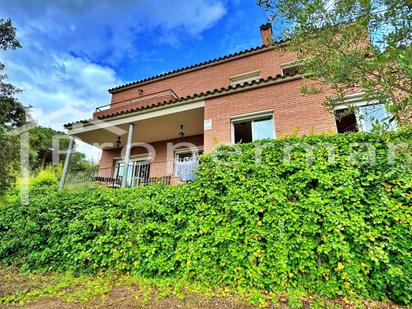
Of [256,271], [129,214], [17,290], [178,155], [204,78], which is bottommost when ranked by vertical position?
[17,290]

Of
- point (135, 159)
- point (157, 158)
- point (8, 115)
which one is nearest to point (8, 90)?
point (8, 115)

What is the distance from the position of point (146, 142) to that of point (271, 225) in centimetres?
922

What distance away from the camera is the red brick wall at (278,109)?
18.9ft

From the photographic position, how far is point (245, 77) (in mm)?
10969

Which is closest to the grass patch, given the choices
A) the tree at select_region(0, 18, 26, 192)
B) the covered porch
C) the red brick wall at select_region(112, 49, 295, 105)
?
the covered porch

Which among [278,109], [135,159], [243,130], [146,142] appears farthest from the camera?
[135,159]

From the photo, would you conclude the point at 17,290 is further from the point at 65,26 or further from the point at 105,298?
the point at 65,26

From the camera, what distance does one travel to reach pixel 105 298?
3.30 meters

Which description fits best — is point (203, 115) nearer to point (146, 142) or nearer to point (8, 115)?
point (146, 142)

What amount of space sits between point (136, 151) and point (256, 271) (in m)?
9.81

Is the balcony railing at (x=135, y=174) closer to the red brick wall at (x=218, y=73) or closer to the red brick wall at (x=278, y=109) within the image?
the red brick wall at (x=278, y=109)

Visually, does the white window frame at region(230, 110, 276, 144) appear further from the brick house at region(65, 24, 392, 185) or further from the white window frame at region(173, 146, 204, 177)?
the white window frame at region(173, 146, 204, 177)

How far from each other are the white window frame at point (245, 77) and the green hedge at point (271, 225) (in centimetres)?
805

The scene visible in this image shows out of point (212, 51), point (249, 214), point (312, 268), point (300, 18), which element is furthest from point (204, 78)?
point (312, 268)
